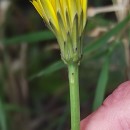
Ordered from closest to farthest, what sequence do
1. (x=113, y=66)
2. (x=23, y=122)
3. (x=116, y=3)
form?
(x=116, y=3), (x=113, y=66), (x=23, y=122)

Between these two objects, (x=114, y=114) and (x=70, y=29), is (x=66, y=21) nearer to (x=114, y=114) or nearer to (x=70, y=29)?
(x=70, y=29)

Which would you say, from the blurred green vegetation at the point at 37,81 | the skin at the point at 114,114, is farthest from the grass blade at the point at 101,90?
the blurred green vegetation at the point at 37,81

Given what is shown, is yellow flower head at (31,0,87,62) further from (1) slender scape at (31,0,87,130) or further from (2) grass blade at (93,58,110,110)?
(2) grass blade at (93,58,110,110)

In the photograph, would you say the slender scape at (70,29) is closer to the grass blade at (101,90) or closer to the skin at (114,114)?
the skin at (114,114)

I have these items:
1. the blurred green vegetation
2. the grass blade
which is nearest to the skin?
the grass blade

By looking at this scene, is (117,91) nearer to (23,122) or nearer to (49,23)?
(49,23)

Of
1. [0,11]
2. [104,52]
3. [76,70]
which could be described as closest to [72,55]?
[76,70]

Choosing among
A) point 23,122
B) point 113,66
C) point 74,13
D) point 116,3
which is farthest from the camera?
point 23,122
